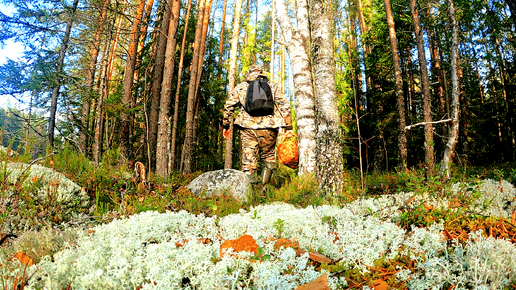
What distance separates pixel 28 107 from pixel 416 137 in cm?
1859

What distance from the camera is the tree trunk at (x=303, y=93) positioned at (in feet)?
18.2

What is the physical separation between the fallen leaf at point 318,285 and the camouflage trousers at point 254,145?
16.3 feet

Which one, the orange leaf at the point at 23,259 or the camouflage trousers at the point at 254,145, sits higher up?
the camouflage trousers at the point at 254,145

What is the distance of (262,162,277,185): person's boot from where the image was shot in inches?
224

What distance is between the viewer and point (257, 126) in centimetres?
614

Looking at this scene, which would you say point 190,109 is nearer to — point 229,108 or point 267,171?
point 229,108

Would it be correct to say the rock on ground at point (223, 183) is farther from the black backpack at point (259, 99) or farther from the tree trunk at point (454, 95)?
the tree trunk at point (454, 95)

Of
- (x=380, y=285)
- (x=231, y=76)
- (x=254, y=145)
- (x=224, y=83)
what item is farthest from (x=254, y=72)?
(x=224, y=83)

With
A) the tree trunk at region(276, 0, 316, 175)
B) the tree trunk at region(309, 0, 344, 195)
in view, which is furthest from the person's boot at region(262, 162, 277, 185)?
the tree trunk at region(309, 0, 344, 195)

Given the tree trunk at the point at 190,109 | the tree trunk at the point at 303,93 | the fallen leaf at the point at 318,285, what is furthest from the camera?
the tree trunk at the point at 190,109

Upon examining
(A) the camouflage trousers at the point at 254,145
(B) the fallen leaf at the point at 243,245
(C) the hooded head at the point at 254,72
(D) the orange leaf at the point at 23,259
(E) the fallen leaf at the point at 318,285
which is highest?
(C) the hooded head at the point at 254,72

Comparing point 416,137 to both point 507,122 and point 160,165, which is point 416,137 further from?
point 160,165

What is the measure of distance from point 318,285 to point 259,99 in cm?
494

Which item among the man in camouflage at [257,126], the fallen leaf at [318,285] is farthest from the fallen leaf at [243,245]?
the man in camouflage at [257,126]
